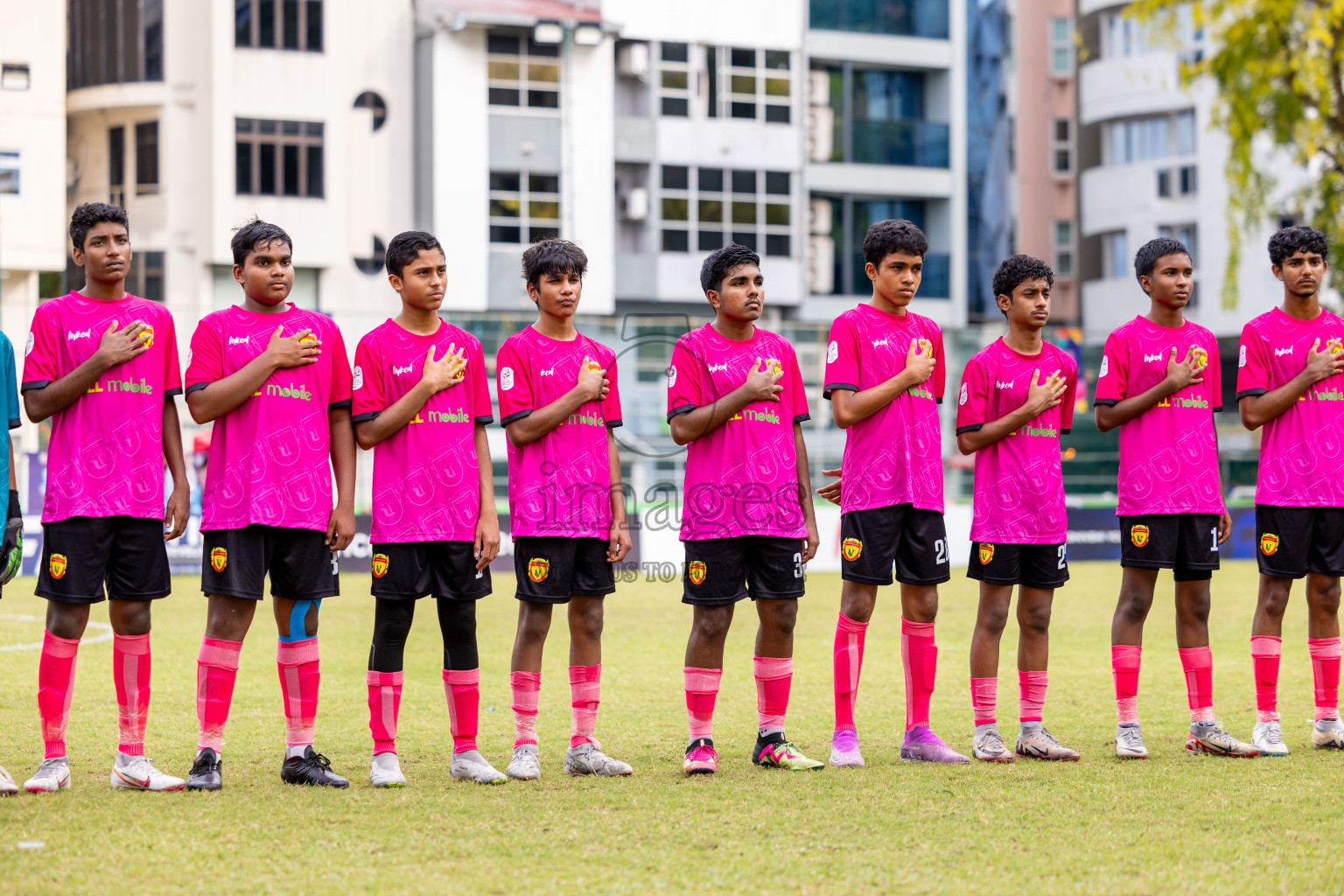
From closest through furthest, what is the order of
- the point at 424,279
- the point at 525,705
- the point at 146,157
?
the point at 424,279 → the point at 525,705 → the point at 146,157

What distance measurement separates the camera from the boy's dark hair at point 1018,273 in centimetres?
791

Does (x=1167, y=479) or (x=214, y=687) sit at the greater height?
(x=1167, y=479)

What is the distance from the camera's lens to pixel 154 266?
34.8 meters

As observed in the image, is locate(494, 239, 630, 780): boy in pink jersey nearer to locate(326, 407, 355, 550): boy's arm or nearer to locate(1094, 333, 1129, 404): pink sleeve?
locate(326, 407, 355, 550): boy's arm

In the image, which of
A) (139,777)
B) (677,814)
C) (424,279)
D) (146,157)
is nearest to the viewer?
(677,814)

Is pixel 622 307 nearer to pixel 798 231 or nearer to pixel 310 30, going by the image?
pixel 798 231

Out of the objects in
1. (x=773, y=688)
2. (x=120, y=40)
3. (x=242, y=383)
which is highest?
(x=120, y=40)

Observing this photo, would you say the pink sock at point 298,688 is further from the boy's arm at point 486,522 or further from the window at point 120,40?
the window at point 120,40

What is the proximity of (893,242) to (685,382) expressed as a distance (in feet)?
3.94

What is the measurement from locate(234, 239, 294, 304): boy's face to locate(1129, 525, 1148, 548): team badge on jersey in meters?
4.13

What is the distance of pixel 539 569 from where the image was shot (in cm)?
714

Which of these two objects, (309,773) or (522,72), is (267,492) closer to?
(309,773)

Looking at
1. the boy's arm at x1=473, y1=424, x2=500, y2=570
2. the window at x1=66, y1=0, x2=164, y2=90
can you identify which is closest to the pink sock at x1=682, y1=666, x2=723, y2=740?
the boy's arm at x1=473, y1=424, x2=500, y2=570

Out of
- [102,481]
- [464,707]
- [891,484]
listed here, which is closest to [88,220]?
[102,481]
